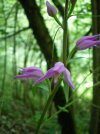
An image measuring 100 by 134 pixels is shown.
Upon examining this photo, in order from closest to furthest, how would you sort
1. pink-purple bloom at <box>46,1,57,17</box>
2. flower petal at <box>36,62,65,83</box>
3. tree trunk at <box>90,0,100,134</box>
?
flower petal at <box>36,62,65,83</box>
pink-purple bloom at <box>46,1,57,17</box>
tree trunk at <box>90,0,100,134</box>

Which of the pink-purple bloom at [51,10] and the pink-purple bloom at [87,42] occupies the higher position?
the pink-purple bloom at [51,10]

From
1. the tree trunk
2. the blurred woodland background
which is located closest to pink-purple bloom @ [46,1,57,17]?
the blurred woodland background

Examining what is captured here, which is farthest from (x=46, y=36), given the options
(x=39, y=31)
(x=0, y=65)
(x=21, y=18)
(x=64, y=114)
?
(x=0, y=65)

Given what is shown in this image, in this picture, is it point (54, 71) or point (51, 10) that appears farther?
point (51, 10)

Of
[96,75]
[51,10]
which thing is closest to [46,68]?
[96,75]

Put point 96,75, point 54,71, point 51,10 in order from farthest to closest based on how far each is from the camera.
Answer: point 96,75, point 51,10, point 54,71

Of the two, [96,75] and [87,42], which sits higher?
[87,42]

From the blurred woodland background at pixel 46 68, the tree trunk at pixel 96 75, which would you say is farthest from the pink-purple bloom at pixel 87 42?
the tree trunk at pixel 96 75

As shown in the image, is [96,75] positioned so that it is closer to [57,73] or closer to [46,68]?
[46,68]

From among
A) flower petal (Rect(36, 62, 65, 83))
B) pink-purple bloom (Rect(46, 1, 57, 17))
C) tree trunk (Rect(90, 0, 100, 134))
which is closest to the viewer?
flower petal (Rect(36, 62, 65, 83))

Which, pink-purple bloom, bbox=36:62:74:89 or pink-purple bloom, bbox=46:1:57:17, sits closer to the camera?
pink-purple bloom, bbox=36:62:74:89

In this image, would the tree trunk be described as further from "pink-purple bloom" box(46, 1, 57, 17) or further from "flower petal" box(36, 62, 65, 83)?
"flower petal" box(36, 62, 65, 83)

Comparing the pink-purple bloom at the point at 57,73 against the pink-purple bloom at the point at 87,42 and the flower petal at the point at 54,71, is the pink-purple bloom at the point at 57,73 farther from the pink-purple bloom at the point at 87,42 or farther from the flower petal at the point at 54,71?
the pink-purple bloom at the point at 87,42
